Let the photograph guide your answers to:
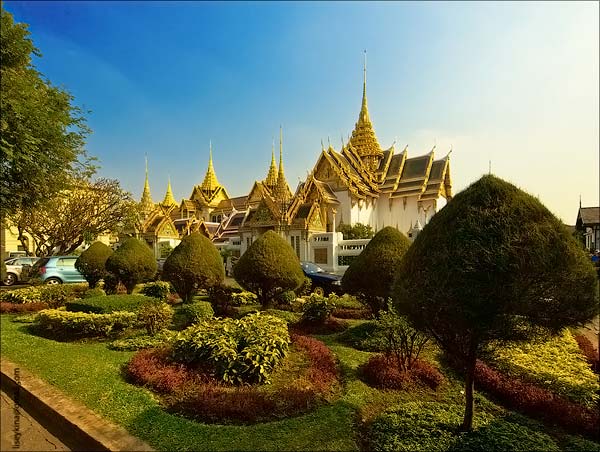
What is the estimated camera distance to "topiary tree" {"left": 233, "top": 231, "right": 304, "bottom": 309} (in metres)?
11.2

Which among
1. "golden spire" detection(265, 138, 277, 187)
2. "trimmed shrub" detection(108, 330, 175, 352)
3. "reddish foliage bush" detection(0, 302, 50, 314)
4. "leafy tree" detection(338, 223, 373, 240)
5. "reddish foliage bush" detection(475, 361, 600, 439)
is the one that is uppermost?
"golden spire" detection(265, 138, 277, 187)

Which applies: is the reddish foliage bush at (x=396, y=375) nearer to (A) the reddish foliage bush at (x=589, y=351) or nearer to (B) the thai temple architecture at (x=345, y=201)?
(A) the reddish foliage bush at (x=589, y=351)

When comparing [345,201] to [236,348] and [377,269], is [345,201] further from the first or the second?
[236,348]

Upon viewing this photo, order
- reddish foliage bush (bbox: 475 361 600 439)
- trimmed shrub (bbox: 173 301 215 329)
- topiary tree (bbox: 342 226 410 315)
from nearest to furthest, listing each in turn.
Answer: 1. reddish foliage bush (bbox: 475 361 600 439)
2. topiary tree (bbox: 342 226 410 315)
3. trimmed shrub (bbox: 173 301 215 329)

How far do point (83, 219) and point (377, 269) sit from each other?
2338cm

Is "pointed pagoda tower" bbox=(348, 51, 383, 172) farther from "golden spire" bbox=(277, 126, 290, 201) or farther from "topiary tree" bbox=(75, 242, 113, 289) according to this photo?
"topiary tree" bbox=(75, 242, 113, 289)

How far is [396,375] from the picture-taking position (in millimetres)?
6316

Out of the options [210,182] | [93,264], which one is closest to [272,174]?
[210,182]

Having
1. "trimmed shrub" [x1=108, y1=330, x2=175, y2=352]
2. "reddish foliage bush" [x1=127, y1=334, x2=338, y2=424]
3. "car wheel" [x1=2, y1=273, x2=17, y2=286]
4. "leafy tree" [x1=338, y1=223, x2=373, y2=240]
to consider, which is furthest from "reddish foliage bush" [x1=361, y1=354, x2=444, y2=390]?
"leafy tree" [x1=338, y1=223, x2=373, y2=240]

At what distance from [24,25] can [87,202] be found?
17.6m

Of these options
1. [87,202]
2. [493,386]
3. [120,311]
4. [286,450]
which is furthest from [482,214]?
[87,202]

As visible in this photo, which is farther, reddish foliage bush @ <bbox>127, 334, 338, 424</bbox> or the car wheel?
the car wheel

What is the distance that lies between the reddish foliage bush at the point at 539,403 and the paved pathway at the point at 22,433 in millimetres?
5900

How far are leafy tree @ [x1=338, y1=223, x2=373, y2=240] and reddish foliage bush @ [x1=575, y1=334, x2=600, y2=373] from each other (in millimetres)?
21977
